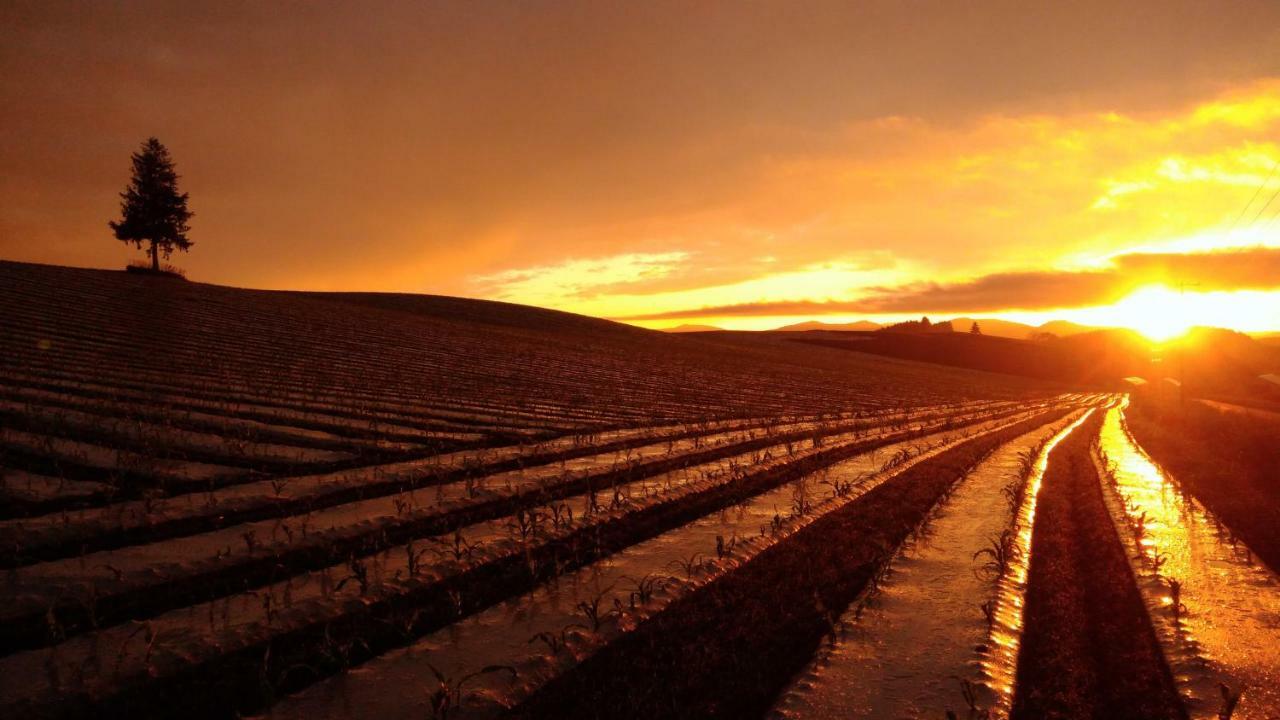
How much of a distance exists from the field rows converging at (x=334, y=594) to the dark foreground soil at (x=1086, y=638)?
397 centimetres

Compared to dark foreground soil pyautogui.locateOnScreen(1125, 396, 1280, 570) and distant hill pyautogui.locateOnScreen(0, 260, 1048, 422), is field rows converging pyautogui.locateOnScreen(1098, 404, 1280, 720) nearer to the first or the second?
dark foreground soil pyautogui.locateOnScreen(1125, 396, 1280, 570)

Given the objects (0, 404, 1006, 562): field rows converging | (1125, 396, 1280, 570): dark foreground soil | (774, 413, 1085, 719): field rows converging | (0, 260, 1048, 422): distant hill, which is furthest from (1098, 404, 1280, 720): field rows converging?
(0, 260, 1048, 422): distant hill

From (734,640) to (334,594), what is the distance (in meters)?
3.35

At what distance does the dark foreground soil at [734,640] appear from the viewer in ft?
14.1

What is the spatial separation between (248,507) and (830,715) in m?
6.67

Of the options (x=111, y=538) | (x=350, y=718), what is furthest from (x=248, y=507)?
(x=350, y=718)

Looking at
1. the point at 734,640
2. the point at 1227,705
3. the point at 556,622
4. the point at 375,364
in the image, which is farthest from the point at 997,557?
the point at 375,364

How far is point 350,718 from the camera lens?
157 inches

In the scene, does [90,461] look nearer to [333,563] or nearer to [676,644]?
[333,563]

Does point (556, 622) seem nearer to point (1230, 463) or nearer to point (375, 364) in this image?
point (1230, 463)

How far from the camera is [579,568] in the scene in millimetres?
6602

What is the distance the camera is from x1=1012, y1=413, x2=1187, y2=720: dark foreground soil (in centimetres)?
459

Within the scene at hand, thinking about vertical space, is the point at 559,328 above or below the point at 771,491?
above

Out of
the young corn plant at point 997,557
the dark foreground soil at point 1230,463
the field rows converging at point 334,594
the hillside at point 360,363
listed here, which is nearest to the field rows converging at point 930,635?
the young corn plant at point 997,557
